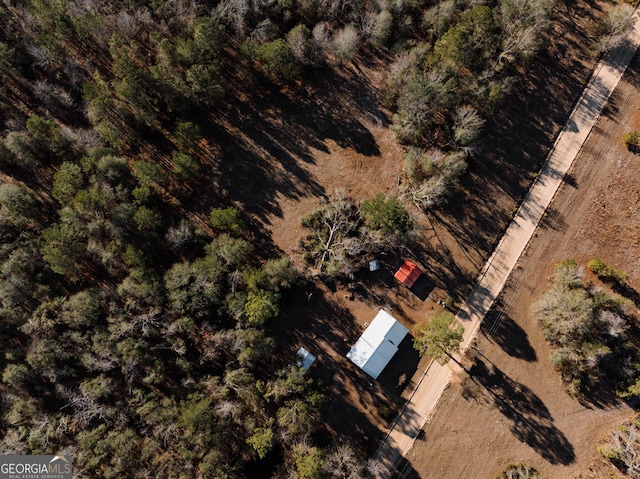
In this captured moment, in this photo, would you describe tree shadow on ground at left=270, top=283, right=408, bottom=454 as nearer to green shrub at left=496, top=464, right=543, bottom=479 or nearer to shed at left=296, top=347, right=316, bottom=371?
shed at left=296, top=347, right=316, bottom=371

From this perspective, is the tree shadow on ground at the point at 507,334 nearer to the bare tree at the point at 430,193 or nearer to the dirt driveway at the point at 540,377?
the dirt driveway at the point at 540,377

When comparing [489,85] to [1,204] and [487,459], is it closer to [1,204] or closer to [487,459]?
[487,459]

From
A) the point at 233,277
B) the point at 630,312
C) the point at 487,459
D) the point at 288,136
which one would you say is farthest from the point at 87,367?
the point at 630,312

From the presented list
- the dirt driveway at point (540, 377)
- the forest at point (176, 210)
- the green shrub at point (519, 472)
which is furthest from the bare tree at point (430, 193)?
the green shrub at point (519, 472)

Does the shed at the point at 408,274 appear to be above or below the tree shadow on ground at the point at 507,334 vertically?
above

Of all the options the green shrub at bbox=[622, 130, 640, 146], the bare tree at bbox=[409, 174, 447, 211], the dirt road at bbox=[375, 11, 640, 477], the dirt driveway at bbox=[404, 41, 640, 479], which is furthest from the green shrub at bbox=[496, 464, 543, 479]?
the green shrub at bbox=[622, 130, 640, 146]

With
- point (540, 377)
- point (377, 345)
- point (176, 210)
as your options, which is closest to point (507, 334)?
point (540, 377)
